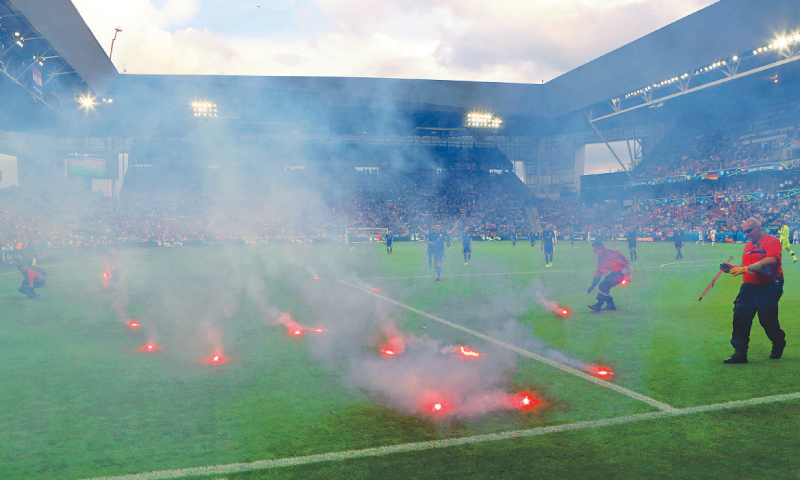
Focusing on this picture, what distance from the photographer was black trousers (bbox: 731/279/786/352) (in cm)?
633

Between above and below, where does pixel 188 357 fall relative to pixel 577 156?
below

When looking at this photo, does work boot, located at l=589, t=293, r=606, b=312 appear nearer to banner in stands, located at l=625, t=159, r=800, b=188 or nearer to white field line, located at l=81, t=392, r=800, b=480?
white field line, located at l=81, t=392, r=800, b=480

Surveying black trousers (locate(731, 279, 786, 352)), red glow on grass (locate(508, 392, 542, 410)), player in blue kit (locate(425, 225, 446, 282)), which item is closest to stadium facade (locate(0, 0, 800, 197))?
player in blue kit (locate(425, 225, 446, 282))

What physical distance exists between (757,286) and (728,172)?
43.3 meters

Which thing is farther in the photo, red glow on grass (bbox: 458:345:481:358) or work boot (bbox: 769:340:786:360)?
red glow on grass (bbox: 458:345:481:358)

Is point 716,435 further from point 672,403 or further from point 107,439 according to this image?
point 107,439

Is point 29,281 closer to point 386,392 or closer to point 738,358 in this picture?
point 386,392

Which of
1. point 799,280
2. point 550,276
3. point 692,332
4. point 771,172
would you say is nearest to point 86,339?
point 692,332

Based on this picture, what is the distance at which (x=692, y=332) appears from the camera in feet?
27.9

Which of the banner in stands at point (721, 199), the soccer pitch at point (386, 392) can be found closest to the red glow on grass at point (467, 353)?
the soccer pitch at point (386, 392)

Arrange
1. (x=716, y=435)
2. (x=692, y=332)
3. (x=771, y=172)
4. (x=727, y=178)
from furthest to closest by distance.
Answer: (x=727, y=178)
(x=771, y=172)
(x=692, y=332)
(x=716, y=435)

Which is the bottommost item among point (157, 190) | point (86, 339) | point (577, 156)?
point (86, 339)

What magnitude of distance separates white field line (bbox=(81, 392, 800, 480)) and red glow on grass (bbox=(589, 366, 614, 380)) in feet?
3.90

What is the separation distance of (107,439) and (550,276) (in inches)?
596
